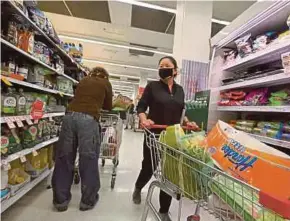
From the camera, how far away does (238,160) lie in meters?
0.94

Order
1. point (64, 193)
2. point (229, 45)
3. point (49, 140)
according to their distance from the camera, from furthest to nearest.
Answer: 1. point (229, 45)
2. point (49, 140)
3. point (64, 193)

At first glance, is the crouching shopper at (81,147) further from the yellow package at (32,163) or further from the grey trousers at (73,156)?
the yellow package at (32,163)

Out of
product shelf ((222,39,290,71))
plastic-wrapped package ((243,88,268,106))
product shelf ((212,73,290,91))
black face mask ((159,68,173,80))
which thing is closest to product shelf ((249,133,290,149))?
plastic-wrapped package ((243,88,268,106))

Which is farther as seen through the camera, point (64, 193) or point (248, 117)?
point (248, 117)

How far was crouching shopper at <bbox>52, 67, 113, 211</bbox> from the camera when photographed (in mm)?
2418

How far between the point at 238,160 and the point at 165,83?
157 centimetres

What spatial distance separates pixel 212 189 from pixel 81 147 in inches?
65.1

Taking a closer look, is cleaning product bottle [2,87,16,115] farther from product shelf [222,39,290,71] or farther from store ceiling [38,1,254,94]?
store ceiling [38,1,254,94]

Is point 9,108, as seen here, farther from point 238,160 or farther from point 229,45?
point 229,45

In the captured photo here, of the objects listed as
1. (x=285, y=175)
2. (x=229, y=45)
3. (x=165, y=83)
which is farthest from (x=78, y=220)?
(x=229, y=45)

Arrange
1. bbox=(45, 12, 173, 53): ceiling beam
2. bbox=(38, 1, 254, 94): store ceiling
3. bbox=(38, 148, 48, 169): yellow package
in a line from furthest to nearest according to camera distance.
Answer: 1. bbox=(45, 12, 173, 53): ceiling beam
2. bbox=(38, 1, 254, 94): store ceiling
3. bbox=(38, 148, 48, 169): yellow package

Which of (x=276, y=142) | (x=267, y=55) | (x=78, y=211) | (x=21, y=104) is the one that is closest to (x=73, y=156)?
(x=78, y=211)

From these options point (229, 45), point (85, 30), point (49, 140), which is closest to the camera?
point (49, 140)

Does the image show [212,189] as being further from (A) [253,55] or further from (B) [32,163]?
(B) [32,163]
